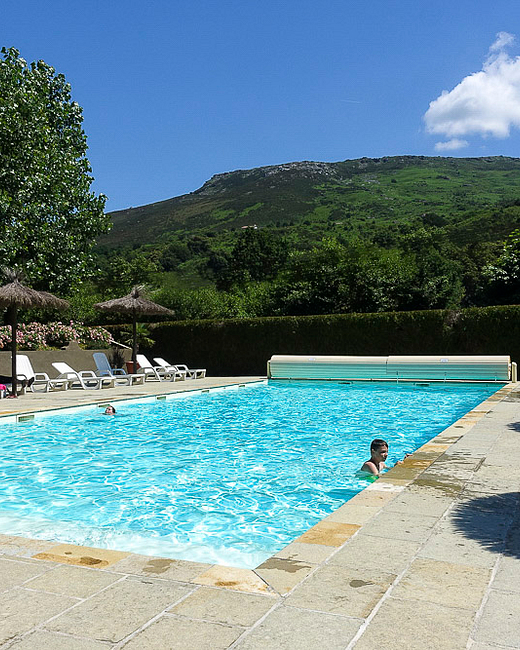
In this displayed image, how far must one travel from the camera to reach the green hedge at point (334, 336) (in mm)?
19109

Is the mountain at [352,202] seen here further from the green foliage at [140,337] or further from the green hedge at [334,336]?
the green foliage at [140,337]

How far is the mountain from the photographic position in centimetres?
6575

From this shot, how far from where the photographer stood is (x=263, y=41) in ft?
60.3

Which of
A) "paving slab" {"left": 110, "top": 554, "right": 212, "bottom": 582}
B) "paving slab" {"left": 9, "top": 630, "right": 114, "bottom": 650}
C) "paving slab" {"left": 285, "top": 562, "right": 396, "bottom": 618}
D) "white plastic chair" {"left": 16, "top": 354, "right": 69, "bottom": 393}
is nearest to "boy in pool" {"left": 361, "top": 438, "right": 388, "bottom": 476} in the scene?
"paving slab" {"left": 285, "top": 562, "right": 396, "bottom": 618}

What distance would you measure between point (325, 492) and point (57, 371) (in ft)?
47.8

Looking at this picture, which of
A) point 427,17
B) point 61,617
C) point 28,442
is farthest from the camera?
point 427,17

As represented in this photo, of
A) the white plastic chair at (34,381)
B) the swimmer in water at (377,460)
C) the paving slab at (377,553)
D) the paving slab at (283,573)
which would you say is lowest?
the swimmer in water at (377,460)

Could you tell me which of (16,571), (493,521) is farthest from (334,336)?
(16,571)

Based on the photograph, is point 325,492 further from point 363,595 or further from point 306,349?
point 306,349

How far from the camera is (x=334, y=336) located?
21.7 metres

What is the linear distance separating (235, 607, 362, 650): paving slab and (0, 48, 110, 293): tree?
17316mm

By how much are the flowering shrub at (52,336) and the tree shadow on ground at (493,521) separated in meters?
17.2

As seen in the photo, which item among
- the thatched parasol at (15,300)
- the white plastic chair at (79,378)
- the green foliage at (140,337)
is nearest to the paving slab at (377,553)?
the thatched parasol at (15,300)

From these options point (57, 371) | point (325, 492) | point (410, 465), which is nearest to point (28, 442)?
point (325, 492)
